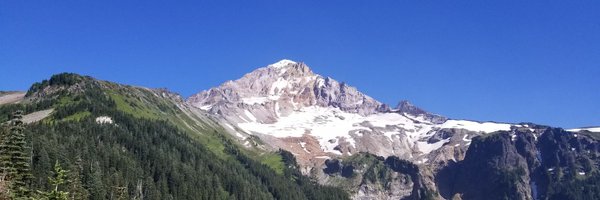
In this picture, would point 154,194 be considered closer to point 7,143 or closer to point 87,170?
point 87,170

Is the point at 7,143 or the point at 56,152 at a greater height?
the point at 56,152

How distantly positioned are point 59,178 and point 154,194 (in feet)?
414

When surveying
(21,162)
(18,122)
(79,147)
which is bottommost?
(21,162)

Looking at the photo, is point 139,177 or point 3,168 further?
point 139,177

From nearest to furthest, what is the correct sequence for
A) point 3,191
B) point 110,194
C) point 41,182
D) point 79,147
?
point 3,191, point 41,182, point 110,194, point 79,147

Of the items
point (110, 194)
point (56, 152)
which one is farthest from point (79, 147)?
point (110, 194)

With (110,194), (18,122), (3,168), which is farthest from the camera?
(110,194)

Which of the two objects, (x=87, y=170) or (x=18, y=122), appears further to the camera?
(x=87, y=170)

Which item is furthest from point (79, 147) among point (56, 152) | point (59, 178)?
point (59, 178)

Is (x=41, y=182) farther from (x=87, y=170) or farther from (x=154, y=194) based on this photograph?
(x=154, y=194)

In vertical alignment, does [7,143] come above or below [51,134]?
below

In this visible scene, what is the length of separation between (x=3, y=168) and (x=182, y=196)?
134 meters

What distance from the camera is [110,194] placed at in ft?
493

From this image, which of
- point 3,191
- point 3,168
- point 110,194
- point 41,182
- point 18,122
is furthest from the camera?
point 110,194
